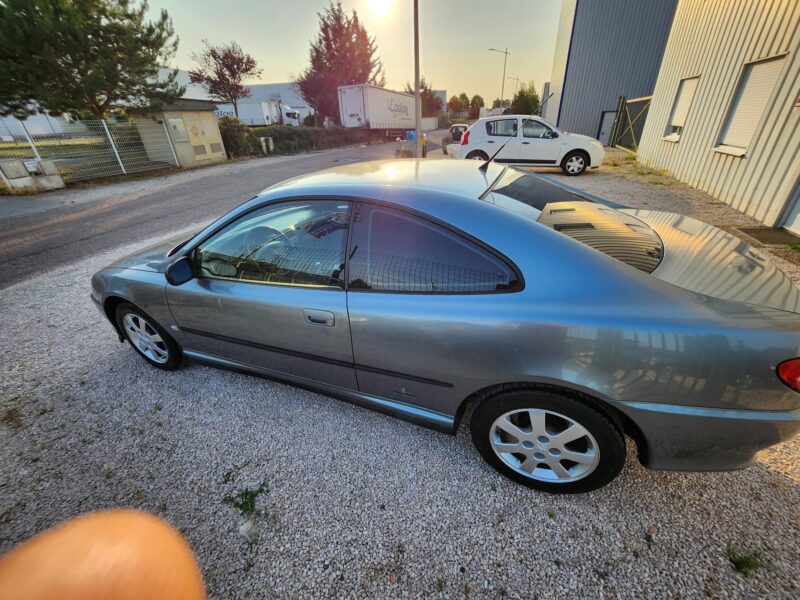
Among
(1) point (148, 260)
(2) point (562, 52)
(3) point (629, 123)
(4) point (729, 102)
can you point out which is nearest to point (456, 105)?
(2) point (562, 52)

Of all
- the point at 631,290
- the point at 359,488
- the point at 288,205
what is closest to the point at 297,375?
the point at 359,488

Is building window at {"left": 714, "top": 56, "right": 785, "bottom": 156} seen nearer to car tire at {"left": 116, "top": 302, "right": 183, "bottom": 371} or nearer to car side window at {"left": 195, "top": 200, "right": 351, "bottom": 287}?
car side window at {"left": 195, "top": 200, "right": 351, "bottom": 287}

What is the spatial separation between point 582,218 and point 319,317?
153cm

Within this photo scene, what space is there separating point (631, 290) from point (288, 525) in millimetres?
1897

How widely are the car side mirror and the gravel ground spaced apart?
2.98 ft

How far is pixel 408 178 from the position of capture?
1.99 meters

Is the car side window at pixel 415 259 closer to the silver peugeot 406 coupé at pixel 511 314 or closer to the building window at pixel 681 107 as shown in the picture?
the silver peugeot 406 coupé at pixel 511 314

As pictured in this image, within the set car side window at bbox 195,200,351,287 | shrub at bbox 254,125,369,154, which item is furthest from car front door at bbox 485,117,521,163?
shrub at bbox 254,125,369,154

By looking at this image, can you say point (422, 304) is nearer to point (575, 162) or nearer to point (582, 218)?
point (582, 218)

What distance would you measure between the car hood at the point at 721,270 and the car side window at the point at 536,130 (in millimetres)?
8870

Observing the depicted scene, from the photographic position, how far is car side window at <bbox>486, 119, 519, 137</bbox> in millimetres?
9812

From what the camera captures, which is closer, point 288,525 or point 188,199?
point 288,525

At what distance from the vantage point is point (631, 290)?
1388mm

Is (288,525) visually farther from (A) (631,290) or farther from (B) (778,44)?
(B) (778,44)
